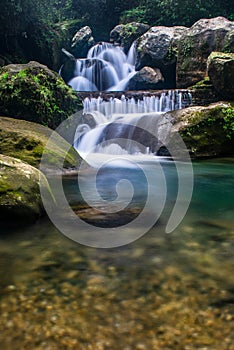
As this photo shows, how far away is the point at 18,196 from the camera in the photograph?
3.68 metres

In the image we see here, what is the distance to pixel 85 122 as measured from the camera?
11.8 m

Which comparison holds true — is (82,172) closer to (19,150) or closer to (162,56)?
(19,150)

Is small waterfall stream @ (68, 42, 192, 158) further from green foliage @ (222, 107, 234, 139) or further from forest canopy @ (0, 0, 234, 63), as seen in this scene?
forest canopy @ (0, 0, 234, 63)

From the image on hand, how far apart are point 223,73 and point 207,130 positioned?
4.00 m

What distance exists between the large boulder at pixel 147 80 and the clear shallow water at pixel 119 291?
15.5 m

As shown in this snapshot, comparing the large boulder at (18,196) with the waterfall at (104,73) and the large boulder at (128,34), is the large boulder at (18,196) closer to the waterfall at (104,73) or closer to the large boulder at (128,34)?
the waterfall at (104,73)

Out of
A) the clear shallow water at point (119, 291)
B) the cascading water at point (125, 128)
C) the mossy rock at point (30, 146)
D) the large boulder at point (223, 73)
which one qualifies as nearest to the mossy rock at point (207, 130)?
the cascading water at point (125, 128)

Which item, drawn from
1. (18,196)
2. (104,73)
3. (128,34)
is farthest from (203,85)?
(18,196)

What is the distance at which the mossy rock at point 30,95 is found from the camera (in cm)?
928

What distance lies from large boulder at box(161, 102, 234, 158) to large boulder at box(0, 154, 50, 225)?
7221 millimetres

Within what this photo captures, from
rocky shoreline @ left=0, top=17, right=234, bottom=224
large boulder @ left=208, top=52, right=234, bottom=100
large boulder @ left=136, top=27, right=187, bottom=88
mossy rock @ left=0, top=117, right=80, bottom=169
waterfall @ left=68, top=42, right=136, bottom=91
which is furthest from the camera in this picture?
waterfall @ left=68, top=42, right=136, bottom=91

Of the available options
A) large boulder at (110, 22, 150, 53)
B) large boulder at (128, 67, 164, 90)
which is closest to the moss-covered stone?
large boulder at (128, 67, 164, 90)

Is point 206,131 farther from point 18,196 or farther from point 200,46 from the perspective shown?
point 18,196

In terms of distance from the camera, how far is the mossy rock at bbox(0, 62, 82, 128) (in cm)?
928
